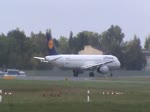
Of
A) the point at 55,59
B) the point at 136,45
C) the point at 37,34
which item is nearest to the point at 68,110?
the point at 55,59

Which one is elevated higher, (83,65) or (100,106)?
(83,65)

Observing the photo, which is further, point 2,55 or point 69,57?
point 2,55

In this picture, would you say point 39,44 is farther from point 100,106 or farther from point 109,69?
point 100,106

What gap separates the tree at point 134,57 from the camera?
16262 centimetres

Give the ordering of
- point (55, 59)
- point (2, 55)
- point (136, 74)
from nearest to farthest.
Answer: point (55, 59)
point (136, 74)
point (2, 55)

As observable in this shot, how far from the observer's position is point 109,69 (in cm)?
10769

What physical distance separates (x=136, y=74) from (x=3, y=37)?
155ft

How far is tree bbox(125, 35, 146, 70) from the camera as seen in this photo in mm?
162625

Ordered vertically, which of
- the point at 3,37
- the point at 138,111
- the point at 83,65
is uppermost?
the point at 3,37

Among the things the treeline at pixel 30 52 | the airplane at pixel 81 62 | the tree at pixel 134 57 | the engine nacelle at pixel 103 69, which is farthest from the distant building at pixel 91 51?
the engine nacelle at pixel 103 69

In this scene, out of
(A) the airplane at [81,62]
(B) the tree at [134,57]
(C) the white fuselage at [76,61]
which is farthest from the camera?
(B) the tree at [134,57]

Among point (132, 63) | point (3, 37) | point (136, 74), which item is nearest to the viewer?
point (136, 74)

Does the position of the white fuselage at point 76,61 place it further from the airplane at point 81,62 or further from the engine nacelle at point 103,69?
the engine nacelle at point 103,69

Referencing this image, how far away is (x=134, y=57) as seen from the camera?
163000mm
